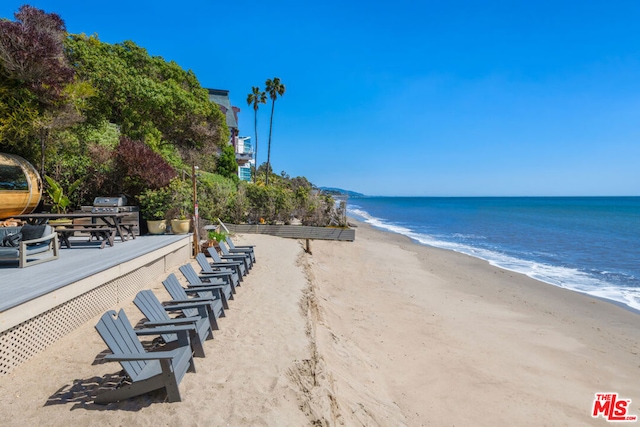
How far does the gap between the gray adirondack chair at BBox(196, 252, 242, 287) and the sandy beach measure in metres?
0.35

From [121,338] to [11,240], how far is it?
4950 mm

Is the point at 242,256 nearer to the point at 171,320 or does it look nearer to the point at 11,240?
the point at 11,240

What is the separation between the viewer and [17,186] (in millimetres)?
9680

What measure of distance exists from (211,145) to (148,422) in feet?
64.6

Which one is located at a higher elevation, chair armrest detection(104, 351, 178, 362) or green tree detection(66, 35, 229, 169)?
green tree detection(66, 35, 229, 169)

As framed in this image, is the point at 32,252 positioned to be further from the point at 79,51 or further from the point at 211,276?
the point at 79,51

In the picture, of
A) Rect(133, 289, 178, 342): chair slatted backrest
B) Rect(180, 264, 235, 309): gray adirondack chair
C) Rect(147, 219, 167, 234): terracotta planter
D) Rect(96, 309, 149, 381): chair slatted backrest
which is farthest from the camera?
Rect(147, 219, 167, 234): terracotta planter

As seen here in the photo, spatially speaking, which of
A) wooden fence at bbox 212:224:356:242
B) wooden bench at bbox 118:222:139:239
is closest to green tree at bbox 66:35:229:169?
wooden fence at bbox 212:224:356:242

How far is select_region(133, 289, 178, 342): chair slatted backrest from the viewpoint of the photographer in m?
4.20

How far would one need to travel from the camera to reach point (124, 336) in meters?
3.51

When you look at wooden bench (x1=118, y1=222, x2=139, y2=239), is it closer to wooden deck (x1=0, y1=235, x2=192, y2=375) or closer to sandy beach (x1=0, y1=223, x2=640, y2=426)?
wooden deck (x1=0, y1=235, x2=192, y2=375)

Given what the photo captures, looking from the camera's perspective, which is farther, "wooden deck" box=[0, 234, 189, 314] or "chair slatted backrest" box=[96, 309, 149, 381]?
"wooden deck" box=[0, 234, 189, 314]

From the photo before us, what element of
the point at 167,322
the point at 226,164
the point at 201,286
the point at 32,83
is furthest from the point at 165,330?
the point at 226,164
